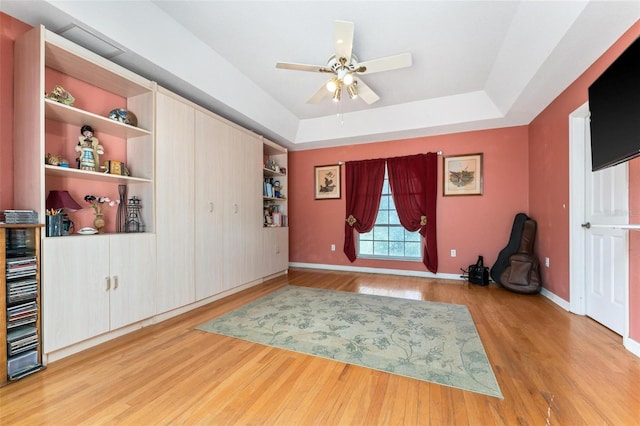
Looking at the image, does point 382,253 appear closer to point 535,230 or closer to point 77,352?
point 535,230

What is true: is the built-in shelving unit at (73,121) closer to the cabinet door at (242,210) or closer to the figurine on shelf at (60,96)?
the figurine on shelf at (60,96)

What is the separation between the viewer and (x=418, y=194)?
448cm

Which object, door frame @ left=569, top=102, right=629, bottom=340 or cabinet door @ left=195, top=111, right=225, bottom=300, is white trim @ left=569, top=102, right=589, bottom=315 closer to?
door frame @ left=569, top=102, right=629, bottom=340

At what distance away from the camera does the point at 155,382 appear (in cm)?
165

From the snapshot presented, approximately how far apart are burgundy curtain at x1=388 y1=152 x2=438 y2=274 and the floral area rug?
1.53 metres

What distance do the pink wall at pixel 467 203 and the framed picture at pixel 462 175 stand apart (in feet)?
0.27

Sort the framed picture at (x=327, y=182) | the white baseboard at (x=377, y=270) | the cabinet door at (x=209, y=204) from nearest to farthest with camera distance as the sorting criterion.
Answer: the cabinet door at (x=209, y=204) → the white baseboard at (x=377, y=270) → the framed picture at (x=327, y=182)

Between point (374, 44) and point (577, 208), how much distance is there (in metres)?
2.76

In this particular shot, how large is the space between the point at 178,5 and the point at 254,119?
5.27 ft

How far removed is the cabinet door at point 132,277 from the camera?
224cm

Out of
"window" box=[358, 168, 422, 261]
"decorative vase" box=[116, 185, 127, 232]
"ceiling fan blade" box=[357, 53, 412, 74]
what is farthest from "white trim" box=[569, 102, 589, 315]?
"decorative vase" box=[116, 185, 127, 232]

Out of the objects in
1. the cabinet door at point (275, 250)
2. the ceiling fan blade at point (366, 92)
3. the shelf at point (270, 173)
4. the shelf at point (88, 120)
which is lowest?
the cabinet door at point (275, 250)

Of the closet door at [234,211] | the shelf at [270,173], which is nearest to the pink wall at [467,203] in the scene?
the shelf at [270,173]

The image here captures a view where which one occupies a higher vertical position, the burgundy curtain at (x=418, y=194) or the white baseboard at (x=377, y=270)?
the burgundy curtain at (x=418, y=194)
